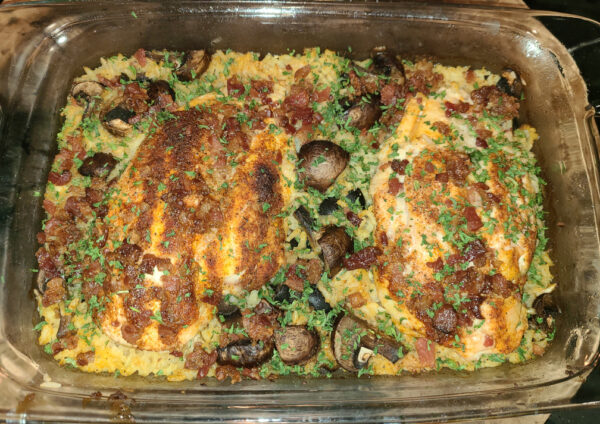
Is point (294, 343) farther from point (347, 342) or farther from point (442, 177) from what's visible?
point (442, 177)

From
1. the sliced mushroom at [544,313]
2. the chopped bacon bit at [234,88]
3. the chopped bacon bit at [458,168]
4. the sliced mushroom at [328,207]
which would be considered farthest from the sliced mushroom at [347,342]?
the chopped bacon bit at [234,88]

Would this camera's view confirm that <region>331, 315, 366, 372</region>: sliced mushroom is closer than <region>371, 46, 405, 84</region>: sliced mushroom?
Yes

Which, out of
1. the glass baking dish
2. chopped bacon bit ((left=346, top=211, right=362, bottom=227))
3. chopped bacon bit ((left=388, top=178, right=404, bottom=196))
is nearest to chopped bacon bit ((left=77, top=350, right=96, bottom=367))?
the glass baking dish

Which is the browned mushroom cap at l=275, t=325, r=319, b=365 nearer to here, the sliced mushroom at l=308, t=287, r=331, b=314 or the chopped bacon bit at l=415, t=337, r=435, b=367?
the sliced mushroom at l=308, t=287, r=331, b=314

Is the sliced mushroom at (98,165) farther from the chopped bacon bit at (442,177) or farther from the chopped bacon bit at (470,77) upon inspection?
the chopped bacon bit at (470,77)

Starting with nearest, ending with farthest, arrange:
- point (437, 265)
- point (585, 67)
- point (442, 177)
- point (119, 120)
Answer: point (437, 265) < point (442, 177) < point (119, 120) < point (585, 67)

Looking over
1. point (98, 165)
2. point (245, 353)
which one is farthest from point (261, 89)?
point (245, 353)
